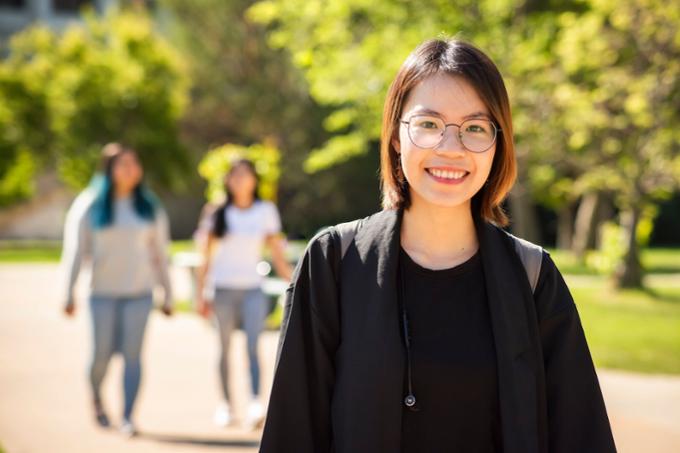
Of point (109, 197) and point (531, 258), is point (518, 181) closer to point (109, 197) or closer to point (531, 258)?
point (109, 197)

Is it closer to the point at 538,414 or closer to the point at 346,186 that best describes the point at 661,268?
the point at 346,186

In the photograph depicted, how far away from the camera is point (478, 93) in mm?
2406

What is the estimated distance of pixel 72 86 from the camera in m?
35.2

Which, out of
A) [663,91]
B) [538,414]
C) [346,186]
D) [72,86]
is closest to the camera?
[538,414]

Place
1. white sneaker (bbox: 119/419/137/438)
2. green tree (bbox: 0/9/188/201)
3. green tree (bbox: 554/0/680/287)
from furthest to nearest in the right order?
green tree (bbox: 0/9/188/201)
green tree (bbox: 554/0/680/287)
white sneaker (bbox: 119/419/137/438)

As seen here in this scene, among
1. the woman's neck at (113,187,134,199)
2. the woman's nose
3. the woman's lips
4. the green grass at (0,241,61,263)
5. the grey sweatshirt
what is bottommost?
the green grass at (0,241,61,263)

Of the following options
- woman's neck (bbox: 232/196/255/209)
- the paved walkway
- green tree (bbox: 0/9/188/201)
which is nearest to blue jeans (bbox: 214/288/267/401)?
the paved walkway

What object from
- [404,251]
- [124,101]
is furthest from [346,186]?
[404,251]

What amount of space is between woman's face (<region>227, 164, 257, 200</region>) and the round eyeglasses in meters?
4.68

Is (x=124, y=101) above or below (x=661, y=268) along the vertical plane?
above

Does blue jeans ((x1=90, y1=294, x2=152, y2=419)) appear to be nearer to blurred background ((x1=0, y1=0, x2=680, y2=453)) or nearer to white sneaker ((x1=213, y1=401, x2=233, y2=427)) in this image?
blurred background ((x1=0, y1=0, x2=680, y2=453))

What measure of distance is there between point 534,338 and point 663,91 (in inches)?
422

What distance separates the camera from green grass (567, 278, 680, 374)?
9.62 metres

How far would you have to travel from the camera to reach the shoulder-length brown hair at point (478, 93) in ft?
7.91
